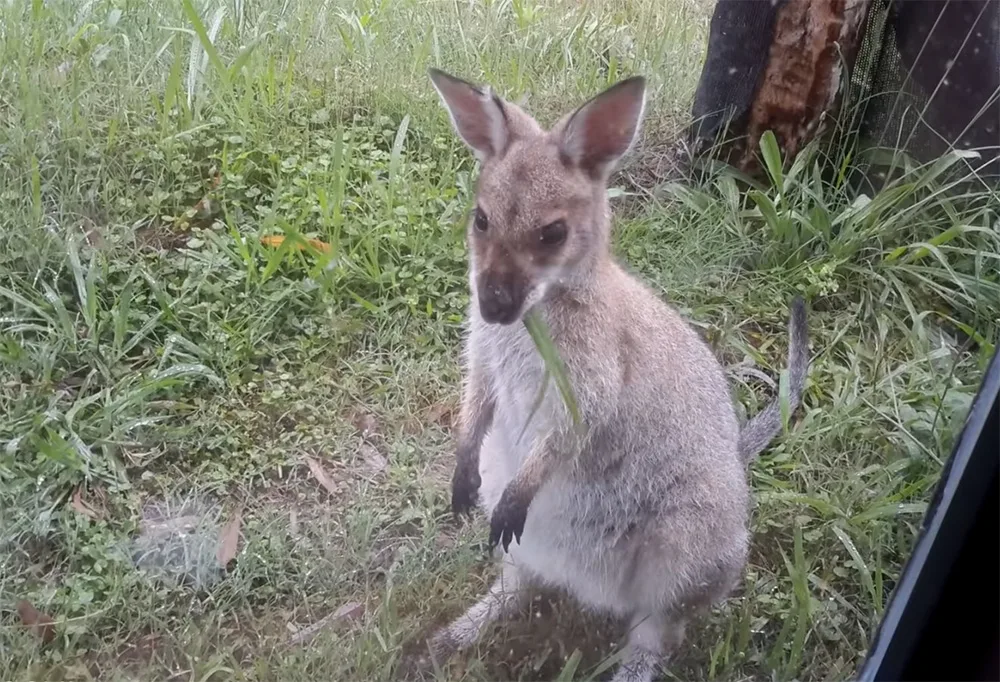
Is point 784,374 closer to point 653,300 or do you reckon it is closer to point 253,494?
point 653,300

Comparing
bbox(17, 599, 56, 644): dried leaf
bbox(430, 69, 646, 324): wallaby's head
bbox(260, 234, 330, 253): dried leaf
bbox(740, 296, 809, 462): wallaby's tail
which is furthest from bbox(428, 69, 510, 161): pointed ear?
bbox(17, 599, 56, 644): dried leaf

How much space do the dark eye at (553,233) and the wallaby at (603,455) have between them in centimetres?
3

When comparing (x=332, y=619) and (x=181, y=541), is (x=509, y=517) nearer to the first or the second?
(x=332, y=619)

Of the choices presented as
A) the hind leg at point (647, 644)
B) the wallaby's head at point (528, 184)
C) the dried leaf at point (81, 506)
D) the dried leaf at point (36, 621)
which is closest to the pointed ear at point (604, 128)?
the wallaby's head at point (528, 184)

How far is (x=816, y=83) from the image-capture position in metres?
2.13

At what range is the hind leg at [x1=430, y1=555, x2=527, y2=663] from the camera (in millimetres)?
1689

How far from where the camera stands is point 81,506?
1.78 meters

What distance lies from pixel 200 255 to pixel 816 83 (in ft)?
4.50

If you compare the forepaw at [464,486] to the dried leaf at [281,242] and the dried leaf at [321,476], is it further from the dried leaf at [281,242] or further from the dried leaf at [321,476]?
the dried leaf at [281,242]

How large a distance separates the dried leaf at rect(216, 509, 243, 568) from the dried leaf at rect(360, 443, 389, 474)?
0.24 m

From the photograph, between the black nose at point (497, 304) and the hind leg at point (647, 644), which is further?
the hind leg at point (647, 644)

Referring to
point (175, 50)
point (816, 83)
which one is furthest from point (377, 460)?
point (816, 83)

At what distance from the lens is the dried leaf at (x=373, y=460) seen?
183 cm

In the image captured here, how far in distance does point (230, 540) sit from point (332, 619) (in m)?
0.24
